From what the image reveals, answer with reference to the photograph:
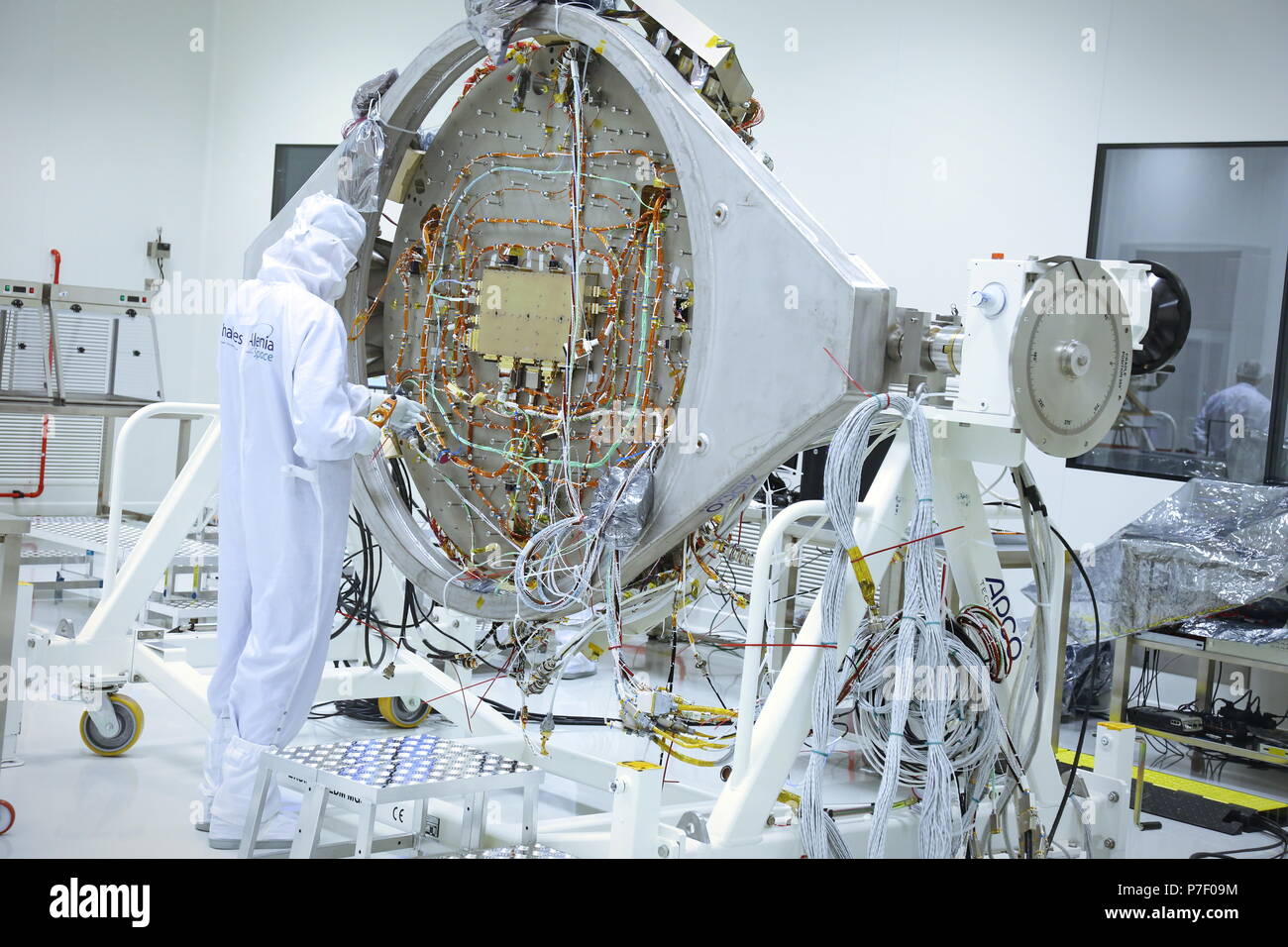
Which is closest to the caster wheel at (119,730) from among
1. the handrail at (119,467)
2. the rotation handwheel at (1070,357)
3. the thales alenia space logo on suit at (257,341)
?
the handrail at (119,467)

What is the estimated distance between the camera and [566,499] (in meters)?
3.41

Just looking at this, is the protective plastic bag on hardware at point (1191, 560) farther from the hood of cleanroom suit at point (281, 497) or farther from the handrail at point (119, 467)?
the handrail at point (119, 467)

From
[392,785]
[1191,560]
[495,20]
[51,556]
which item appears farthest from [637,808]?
[51,556]

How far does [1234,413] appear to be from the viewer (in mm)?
5512

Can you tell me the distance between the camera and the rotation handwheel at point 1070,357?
2574 millimetres

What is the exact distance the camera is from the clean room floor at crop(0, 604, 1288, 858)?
317 centimetres

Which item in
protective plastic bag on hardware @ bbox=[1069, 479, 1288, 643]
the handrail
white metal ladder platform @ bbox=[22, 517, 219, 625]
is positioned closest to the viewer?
the handrail

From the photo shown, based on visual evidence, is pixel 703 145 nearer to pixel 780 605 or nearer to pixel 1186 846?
pixel 780 605

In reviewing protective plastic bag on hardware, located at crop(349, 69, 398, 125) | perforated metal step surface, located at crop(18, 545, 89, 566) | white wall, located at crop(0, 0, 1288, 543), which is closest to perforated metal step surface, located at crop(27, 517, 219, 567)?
perforated metal step surface, located at crop(18, 545, 89, 566)

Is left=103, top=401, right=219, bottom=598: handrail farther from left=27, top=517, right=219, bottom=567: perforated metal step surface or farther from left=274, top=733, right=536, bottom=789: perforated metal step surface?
left=274, top=733, right=536, bottom=789: perforated metal step surface

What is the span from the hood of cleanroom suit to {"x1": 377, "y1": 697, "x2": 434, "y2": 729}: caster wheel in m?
1.10

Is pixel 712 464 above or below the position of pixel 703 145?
below
